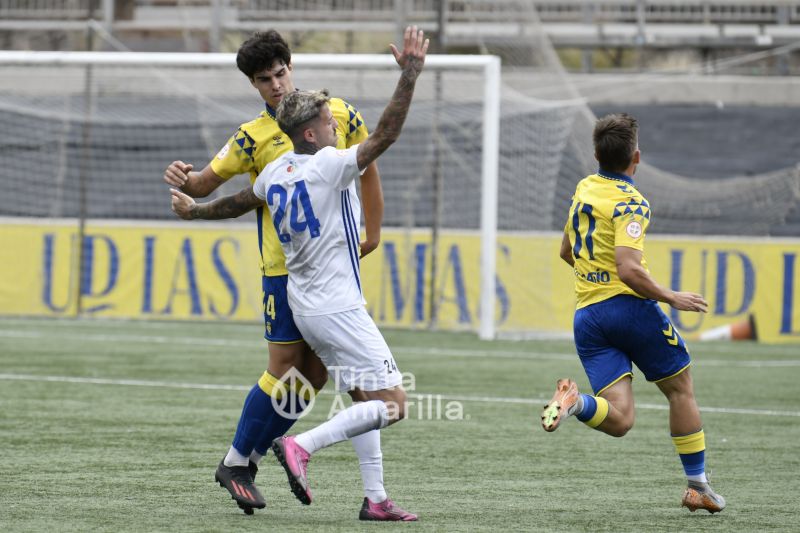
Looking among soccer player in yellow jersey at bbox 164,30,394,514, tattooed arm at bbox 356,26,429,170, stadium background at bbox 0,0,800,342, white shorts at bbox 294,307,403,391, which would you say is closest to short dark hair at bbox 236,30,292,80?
soccer player in yellow jersey at bbox 164,30,394,514

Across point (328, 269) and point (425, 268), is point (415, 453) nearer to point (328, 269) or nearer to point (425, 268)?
point (328, 269)

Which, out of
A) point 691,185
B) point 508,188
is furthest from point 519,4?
point 691,185

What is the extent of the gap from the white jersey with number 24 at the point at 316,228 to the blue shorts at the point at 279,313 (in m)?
0.20

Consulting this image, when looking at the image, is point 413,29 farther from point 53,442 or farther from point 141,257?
point 141,257

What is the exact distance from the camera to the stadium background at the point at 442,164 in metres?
16.1

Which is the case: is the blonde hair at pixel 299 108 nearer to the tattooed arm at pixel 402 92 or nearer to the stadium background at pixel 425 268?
the tattooed arm at pixel 402 92

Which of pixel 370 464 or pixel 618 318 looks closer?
pixel 370 464

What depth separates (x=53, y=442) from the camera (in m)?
7.31

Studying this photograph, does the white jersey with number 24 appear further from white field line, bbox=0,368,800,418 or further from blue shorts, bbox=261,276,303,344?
white field line, bbox=0,368,800,418

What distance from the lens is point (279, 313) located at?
215 inches

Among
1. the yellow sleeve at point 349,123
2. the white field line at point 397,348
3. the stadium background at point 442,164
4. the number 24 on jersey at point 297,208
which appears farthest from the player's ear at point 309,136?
the stadium background at point 442,164

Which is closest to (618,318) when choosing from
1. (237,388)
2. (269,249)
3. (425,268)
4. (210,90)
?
(269,249)

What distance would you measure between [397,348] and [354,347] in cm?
879

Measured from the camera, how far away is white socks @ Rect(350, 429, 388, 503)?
5.24m
